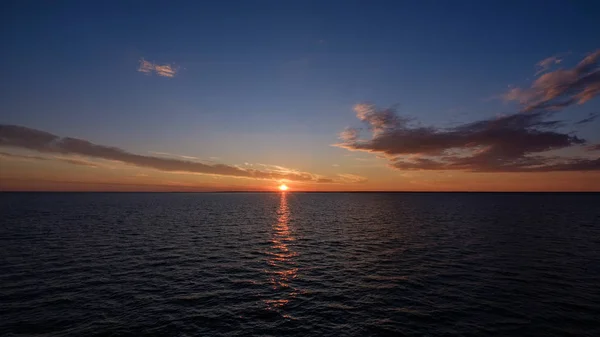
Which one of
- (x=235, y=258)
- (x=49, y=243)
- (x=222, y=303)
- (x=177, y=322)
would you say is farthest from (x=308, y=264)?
(x=49, y=243)

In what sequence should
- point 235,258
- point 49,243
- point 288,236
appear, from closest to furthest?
point 235,258, point 49,243, point 288,236

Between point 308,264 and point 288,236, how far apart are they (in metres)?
23.5

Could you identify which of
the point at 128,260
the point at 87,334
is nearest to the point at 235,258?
the point at 128,260

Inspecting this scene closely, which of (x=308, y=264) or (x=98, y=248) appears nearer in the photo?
(x=308, y=264)

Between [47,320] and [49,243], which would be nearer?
[47,320]

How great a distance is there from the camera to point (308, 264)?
40.5m

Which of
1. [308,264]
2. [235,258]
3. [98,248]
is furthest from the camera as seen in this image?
[98,248]

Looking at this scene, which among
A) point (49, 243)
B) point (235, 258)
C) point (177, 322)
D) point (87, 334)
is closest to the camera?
point (87, 334)

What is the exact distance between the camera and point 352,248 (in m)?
50.6

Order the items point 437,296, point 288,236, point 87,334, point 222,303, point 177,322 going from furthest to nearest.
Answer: point 288,236 < point 437,296 < point 222,303 < point 177,322 < point 87,334

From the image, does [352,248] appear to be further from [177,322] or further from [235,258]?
[177,322]

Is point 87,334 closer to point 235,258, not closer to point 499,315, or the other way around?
point 235,258

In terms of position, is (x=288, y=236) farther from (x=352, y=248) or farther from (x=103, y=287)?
(x=103, y=287)

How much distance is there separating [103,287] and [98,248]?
2146 centimetres
